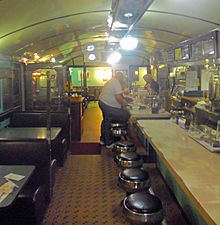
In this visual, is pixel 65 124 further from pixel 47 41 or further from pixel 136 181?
pixel 136 181

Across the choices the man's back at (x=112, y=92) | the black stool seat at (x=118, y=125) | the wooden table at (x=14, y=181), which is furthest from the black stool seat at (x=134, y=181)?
the man's back at (x=112, y=92)

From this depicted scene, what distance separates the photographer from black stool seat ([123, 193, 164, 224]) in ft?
6.89

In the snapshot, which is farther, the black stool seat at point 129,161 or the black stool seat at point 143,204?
the black stool seat at point 129,161

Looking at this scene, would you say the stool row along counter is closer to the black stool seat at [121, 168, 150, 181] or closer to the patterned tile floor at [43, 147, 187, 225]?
the black stool seat at [121, 168, 150, 181]

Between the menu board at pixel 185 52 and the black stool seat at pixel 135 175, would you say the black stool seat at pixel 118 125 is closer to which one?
the menu board at pixel 185 52

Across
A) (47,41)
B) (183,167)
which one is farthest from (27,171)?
(47,41)

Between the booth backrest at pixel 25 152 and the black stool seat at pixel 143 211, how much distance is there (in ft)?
5.22

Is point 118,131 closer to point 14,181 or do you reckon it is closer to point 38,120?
point 38,120

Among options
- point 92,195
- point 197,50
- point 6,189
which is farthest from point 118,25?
point 6,189

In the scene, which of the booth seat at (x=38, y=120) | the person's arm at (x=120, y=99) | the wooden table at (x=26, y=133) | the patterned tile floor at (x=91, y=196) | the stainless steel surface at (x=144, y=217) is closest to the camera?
the stainless steel surface at (x=144, y=217)

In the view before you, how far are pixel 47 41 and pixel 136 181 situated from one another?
5430 millimetres

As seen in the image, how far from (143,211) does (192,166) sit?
499mm

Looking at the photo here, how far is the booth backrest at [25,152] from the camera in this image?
350cm

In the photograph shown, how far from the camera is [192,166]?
6.88 ft
